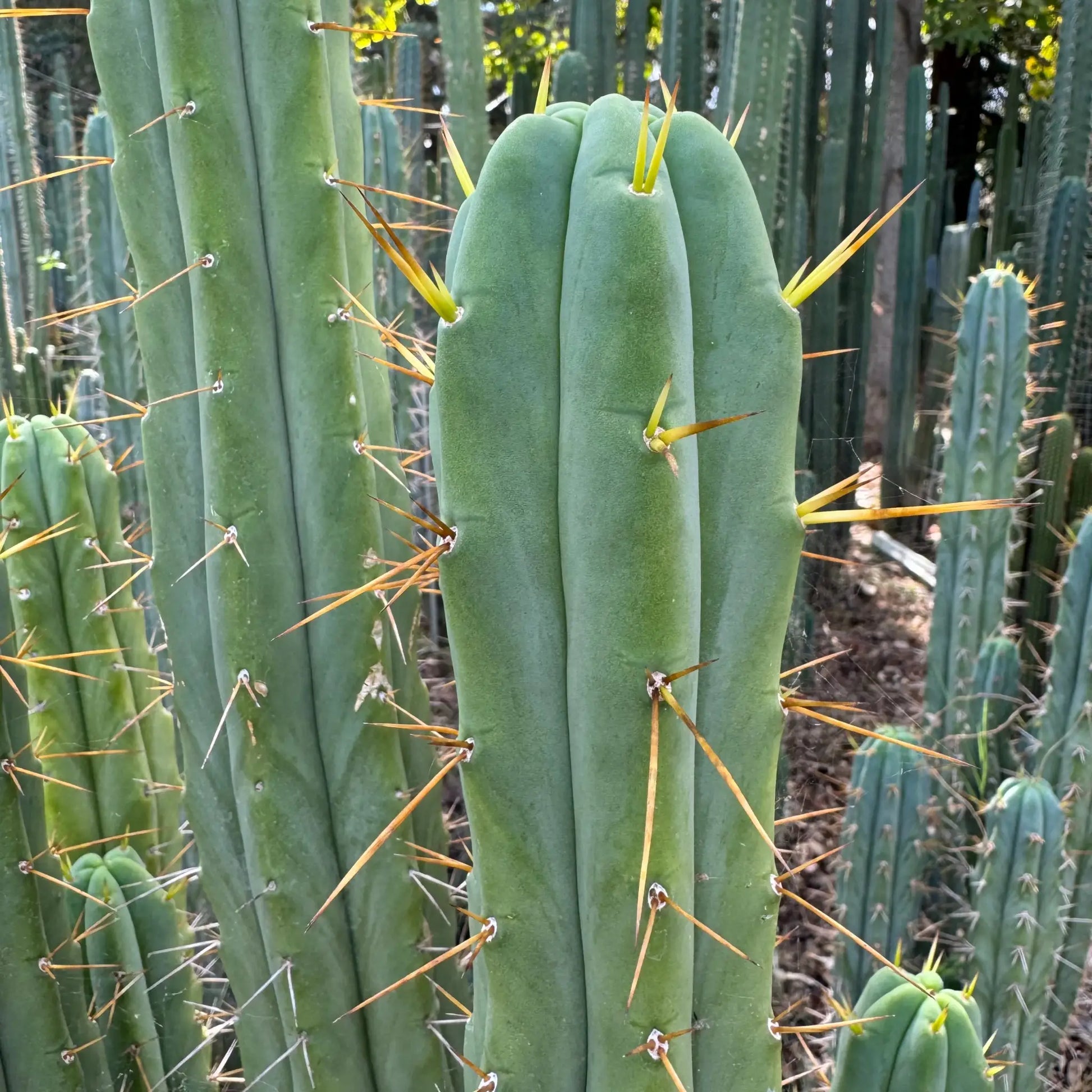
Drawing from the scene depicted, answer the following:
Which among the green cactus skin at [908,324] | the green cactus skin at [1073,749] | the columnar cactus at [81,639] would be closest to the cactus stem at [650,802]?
the columnar cactus at [81,639]

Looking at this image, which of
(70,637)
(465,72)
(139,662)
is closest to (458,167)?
(70,637)

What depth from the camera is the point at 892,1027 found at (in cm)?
145

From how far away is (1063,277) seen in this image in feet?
16.6

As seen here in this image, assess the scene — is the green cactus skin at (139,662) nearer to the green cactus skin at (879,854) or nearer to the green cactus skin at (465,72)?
the green cactus skin at (879,854)

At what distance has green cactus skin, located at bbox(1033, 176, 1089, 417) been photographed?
4977 mm

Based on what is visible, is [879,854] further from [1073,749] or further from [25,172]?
[25,172]

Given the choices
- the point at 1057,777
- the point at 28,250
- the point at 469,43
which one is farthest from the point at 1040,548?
the point at 28,250

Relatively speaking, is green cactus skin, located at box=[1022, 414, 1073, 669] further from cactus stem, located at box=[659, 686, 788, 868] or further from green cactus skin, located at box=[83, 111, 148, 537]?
cactus stem, located at box=[659, 686, 788, 868]

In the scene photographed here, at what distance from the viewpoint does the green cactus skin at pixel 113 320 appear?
11.0 feet

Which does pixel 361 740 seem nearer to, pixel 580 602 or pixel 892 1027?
pixel 580 602

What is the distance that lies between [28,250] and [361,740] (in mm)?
4378

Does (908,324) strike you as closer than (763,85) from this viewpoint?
No

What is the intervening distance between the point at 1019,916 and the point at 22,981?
2058mm

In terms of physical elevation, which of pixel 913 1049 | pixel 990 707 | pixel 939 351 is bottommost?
pixel 990 707
